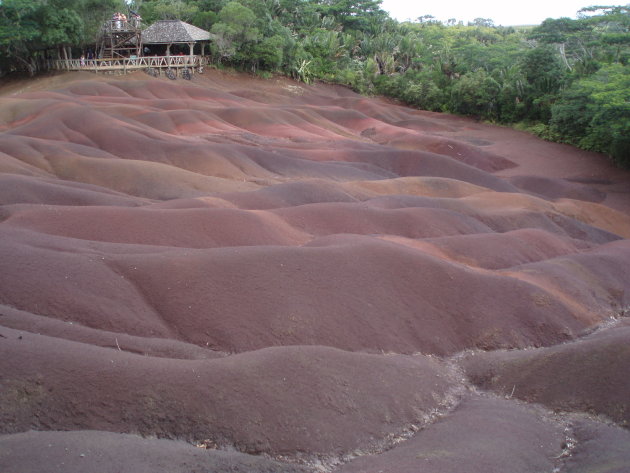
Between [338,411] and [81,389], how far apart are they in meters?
4.11

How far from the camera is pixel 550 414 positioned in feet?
41.1

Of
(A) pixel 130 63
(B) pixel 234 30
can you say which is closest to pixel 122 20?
(A) pixel 130 63

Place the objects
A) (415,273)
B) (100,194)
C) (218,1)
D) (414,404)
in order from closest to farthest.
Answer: (414,404), (415,273), (100,194), (218,1)

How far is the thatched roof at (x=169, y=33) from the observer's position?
57.6 m

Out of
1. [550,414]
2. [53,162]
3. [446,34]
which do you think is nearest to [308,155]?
[53,162]

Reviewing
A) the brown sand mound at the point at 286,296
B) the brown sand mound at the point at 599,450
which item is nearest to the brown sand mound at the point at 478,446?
the brown sand mound at the point at 599,450

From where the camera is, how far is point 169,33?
5775 cm

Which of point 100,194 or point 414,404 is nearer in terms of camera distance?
point 414,404

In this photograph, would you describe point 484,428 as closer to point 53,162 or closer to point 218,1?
point 53,162

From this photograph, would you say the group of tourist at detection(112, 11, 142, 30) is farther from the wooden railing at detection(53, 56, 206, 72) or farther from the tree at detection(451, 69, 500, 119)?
the tree at detection(451, 69, 500, 119)

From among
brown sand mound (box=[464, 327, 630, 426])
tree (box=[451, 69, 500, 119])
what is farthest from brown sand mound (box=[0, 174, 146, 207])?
tree (box=[451, 69, 500, 119])

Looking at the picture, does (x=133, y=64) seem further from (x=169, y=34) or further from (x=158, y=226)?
(x=158, y=226)

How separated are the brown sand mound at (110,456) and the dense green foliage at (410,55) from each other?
111ft

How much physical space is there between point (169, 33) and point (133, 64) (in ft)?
14.9
